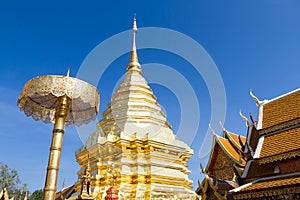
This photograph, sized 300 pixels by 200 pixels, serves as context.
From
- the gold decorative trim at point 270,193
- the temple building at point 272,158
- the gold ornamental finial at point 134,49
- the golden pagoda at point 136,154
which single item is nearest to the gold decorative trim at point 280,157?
the temple building at point 272,158

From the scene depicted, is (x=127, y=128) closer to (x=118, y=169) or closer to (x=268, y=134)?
(x=118, y=169)

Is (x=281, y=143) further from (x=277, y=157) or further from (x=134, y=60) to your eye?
(x=134, y=60)

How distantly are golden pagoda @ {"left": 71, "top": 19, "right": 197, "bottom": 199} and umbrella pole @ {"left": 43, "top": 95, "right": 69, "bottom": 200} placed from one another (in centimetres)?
533

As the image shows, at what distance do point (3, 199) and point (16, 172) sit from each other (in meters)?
14.4

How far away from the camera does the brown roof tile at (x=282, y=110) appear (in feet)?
26.1

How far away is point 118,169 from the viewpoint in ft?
37.3

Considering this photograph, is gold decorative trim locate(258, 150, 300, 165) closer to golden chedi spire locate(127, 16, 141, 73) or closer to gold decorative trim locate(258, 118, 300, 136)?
gold decorative trim locate(258, 118, 300, 136)

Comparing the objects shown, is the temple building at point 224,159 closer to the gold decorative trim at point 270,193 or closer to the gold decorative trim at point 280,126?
the gold decorative trim at point 280,126

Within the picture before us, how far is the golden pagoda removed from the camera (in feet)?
36.8

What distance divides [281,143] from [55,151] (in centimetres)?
558

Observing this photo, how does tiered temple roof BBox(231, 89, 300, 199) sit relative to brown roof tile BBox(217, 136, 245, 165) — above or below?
below

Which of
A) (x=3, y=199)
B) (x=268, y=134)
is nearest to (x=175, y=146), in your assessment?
(x=268, y=134)

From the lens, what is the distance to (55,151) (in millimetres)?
4934

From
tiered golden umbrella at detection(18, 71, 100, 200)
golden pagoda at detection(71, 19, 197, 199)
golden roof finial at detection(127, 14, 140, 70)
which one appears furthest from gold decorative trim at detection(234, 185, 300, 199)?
golden roof finial at detection(127, 14, 140, 70)
